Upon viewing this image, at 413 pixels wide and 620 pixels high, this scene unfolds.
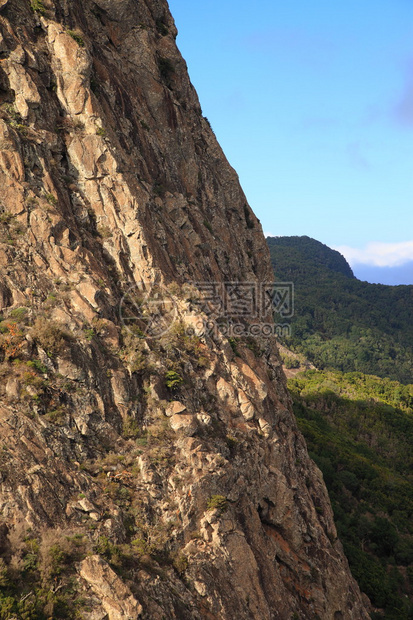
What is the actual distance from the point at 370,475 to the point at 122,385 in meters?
47.1

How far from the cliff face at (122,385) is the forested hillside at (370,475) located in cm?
1619

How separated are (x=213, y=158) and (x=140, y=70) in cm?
803

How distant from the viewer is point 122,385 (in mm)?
18922

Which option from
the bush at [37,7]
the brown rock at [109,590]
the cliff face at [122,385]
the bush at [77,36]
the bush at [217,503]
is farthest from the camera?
the bush at [77,36]

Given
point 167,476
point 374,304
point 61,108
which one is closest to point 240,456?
point 167,476

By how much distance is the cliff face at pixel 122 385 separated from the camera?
1438 centimetres

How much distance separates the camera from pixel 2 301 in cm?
1838

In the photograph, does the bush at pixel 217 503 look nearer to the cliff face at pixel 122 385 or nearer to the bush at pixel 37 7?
the cliff face at pixel 122 385

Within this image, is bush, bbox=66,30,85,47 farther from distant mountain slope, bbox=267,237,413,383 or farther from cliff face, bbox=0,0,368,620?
distant mountain slope, bbox=267,237,413,383

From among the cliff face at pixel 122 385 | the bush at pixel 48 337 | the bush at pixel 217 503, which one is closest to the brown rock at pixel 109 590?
the cliff face at pixel 122 385

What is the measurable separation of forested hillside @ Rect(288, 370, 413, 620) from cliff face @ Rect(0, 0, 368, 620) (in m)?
16.2


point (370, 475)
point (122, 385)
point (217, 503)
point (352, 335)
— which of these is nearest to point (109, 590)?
point (217, 503)

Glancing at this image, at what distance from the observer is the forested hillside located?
1566 inches

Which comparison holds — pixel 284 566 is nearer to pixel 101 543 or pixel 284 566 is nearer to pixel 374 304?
pixel 101 543
